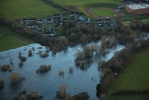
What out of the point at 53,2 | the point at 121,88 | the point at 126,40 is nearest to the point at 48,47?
the point at 126,40

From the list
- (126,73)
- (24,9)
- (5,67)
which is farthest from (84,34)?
(24,9)

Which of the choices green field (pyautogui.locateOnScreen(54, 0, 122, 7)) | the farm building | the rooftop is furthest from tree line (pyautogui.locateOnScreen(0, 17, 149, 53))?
green field (pyautogui.locateOnScreen(54, 0, 122, 7))

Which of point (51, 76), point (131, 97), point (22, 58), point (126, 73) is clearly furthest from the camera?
point (22, 58)

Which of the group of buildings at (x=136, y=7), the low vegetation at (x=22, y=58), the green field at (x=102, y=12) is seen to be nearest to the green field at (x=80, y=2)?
the group of buildings at (x=136, y=7)

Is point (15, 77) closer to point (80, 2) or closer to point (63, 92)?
point (63, 92)

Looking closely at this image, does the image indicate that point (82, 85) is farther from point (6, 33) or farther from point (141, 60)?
point (6, 33)

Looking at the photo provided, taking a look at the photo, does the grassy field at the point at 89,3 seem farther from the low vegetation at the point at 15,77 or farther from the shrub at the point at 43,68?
the low vegetation at the point at 15,77

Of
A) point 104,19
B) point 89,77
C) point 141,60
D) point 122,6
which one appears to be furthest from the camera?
point 122,6
